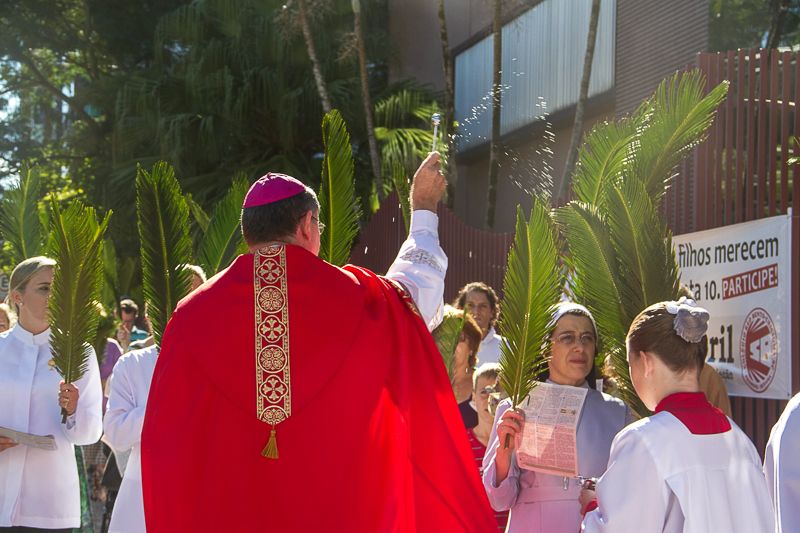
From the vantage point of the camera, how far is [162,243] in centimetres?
769

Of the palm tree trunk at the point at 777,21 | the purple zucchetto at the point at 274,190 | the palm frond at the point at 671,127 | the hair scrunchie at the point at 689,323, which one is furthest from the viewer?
the palm tree trunk at the point at 777,21

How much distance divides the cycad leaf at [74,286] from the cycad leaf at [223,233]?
139 cm

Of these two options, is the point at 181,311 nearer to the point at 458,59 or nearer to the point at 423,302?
the point at 423,302

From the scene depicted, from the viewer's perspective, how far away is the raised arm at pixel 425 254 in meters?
4.23

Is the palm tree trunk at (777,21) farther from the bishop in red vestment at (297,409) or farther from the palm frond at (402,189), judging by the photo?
the bishop in red vestment at (297,409)

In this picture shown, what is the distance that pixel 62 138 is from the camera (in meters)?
27.9

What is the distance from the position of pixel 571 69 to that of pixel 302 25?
192 inches

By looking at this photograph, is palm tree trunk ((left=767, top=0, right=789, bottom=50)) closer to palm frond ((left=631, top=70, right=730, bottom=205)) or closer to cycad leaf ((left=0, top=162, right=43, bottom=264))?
cycad leaf ((left=0, top=162, right=43, bottom=264))

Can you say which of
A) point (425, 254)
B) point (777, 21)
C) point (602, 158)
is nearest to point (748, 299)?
point (602, 158)

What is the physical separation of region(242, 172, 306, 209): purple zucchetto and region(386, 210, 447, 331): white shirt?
1.56 ft

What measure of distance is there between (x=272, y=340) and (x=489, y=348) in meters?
4.93

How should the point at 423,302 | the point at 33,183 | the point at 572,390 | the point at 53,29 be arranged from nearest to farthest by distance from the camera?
the point at 423,302 < the point at 572,390 < the point at 33,183 < the point at 53,29

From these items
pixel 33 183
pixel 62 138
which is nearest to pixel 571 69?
pixel 33 183

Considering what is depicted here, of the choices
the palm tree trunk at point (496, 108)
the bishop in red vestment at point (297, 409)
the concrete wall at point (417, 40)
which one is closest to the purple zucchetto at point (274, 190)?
the bishop in red vestment at point (297, 409)
